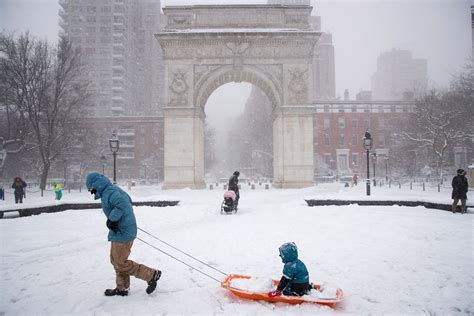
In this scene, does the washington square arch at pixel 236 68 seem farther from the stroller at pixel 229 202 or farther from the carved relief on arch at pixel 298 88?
the stroller at pixel 229 202

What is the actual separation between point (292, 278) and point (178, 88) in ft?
74.9

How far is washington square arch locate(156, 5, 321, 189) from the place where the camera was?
24656 mm

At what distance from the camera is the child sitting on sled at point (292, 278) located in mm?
4105

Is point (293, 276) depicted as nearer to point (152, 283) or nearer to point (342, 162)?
point (152, 283)

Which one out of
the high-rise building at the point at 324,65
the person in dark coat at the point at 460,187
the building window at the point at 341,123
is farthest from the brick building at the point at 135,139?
the person in dark coat at the point at 460,187

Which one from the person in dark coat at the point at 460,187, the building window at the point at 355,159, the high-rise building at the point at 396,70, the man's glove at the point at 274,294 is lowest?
the man's glove at the point at 274,294

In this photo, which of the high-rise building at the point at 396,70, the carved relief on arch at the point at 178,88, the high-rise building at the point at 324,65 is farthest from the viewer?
the high-rise building at the point at 396,70

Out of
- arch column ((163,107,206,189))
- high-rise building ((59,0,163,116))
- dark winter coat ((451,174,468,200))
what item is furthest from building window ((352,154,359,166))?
high-rise building ((59,0,163,116))

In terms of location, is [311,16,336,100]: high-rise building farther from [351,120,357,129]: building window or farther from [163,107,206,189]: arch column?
[163,107,206,189]: arch column

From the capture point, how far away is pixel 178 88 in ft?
82.1

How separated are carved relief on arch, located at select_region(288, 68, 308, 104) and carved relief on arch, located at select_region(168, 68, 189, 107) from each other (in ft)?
28.2

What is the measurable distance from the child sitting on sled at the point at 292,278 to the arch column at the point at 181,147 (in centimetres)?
2063

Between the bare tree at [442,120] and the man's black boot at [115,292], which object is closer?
the man's black boot at [115,292]

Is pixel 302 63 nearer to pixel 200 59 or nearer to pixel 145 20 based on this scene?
pixel 200 59
